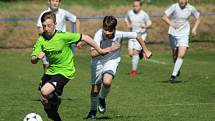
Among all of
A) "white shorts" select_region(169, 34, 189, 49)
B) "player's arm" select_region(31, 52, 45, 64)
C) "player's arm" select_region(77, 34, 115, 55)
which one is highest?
"player's arm" select_region(77, 34, 115, 55)

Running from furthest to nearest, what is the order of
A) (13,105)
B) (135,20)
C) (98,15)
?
(98,15), (135,20), (13,105)

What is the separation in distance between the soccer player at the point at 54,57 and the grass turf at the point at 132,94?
1.23m

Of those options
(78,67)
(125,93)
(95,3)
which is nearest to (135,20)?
(78,67)

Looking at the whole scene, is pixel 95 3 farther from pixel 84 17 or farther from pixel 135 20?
pixel 135 20

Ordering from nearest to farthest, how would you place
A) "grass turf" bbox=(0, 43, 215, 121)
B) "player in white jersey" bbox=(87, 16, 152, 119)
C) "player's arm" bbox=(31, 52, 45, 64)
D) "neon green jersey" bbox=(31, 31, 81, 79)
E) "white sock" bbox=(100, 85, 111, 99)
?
"player's arm" bbox=(31, 52, 45, 64) < "neon green jersey" bbox=(31, 31, 81, 79) < "player in white jersey" bbox=(87, 16, 152, 119) < "white sock" bbox=(100, 85, 111, 99) < "grass turf" bbox=(0, 43, 215, 121)

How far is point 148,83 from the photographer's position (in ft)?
59.1

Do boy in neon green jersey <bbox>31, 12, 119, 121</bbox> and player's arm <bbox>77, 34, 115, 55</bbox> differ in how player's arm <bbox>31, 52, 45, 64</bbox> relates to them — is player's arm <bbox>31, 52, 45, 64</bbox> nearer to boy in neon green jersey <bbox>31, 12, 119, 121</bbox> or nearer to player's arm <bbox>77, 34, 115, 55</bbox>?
boy in neon green jersey <bbox>31, 12, 119, 121</bbox>

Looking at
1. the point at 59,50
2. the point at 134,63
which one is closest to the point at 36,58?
the point at 59,50

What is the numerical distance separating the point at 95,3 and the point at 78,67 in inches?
708

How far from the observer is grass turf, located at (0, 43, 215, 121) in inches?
480

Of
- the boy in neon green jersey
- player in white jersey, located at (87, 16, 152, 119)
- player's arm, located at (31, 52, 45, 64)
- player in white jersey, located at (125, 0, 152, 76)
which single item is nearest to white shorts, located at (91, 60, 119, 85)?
player in white jersey, located at (87, 16, 152, 119)

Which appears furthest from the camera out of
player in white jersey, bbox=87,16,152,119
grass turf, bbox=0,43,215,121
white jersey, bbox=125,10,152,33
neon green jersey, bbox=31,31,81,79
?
white jersey, bbox=125,10,152,33

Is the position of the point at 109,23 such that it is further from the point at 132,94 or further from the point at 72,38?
the point at 132,94

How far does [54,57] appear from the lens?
10.7 metres
